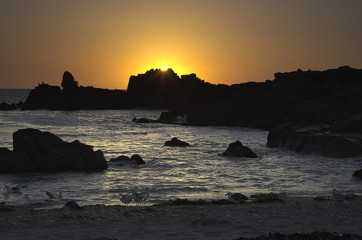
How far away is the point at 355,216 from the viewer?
14820mm

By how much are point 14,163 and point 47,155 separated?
2.04 meters

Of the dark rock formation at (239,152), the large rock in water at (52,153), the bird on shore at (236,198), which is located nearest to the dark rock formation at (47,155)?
the large rock in water at (52,153)

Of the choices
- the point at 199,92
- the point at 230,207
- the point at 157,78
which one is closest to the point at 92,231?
the point at 230,207

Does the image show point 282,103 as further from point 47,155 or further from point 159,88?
point 159,88

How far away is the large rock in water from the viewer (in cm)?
2706

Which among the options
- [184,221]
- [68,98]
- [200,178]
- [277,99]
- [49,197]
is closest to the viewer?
[184,221]

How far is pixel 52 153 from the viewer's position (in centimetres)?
2745

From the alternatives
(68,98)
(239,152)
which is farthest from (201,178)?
(68,98)

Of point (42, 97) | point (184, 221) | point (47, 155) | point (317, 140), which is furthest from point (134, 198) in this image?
point (42, 97)

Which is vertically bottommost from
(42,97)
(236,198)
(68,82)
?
(236,198)

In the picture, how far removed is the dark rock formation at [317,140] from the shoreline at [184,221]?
54.3ft

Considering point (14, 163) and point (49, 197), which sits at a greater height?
point (14, 163)

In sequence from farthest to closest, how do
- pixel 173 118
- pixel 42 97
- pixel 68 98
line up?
1. pixel 42 97
2. pixel 68 98
3. pixel 173 118

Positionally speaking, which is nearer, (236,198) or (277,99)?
(236,198)
